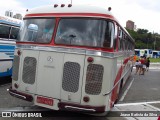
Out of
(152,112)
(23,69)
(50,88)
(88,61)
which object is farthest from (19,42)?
(152,112)

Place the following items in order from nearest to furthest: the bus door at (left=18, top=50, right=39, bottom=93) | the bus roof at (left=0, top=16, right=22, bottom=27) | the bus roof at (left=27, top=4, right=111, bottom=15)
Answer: the bus roof at (left=27, top=4, right=111, bottom=15), the bus door at (left=18, top=50, right=39, bottom=93), the bus roof at (left=0, top=16, right=22, bottom=27)

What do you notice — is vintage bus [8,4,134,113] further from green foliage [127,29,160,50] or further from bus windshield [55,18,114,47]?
green foliage [127,29,160,50]

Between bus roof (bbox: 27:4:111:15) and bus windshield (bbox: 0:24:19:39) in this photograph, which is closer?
bus roof (bbox: 27:4:111:15)

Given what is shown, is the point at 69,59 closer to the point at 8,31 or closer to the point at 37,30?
the point at 37,30

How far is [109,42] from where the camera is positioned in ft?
24.0

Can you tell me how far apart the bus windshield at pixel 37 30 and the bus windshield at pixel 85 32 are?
11.1 inches

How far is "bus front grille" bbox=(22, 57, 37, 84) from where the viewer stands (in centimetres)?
788

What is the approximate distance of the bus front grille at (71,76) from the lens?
7309 mm

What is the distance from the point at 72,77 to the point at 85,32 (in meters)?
1.18

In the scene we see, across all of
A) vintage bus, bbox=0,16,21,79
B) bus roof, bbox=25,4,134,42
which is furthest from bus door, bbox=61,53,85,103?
vintage bus, bbox=0,16,21,79

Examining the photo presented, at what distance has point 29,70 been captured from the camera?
795cm

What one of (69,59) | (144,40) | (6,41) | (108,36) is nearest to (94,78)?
(69,59)

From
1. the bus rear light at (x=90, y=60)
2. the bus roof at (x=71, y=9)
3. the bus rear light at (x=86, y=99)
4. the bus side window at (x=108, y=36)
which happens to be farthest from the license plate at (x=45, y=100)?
the bus roof at (x=71, y=9)

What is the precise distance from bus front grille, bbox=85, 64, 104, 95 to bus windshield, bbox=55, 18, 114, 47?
570mm
